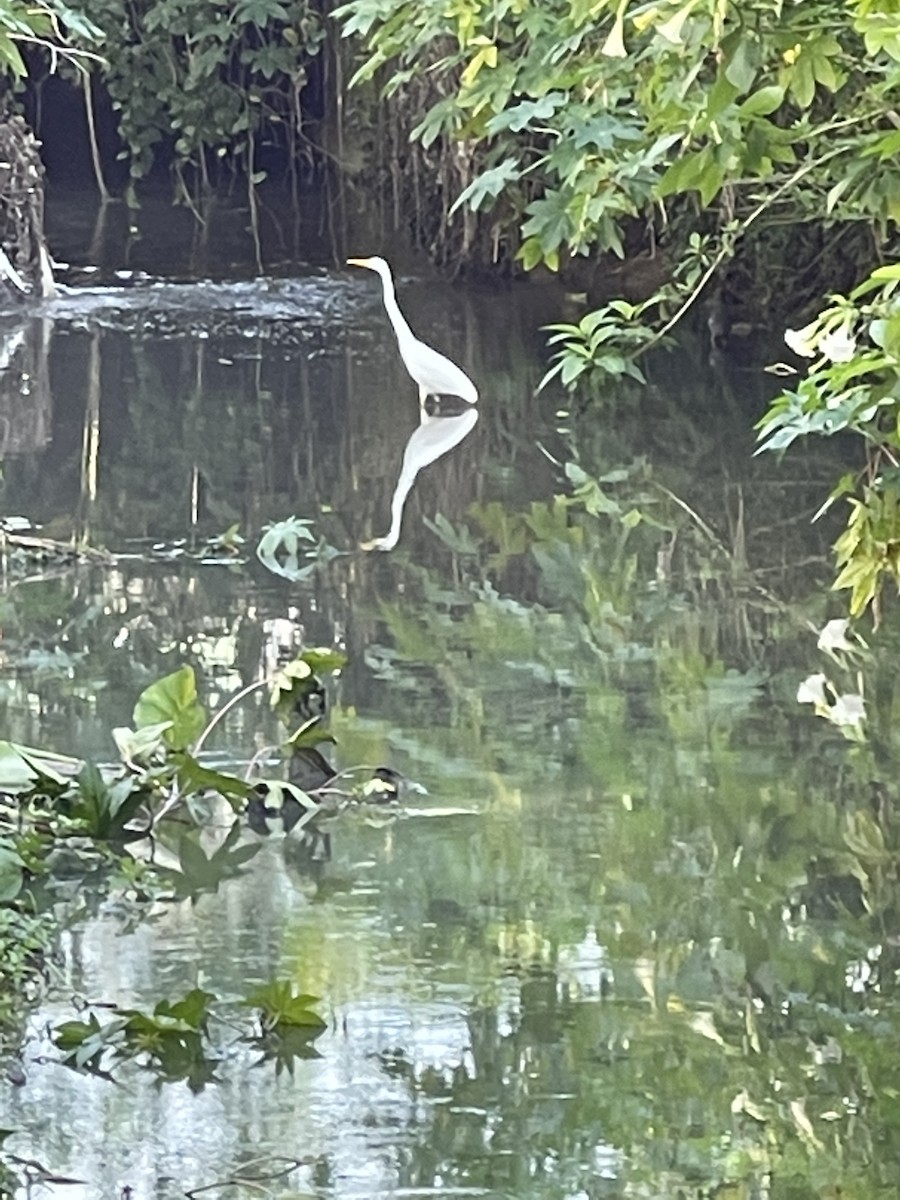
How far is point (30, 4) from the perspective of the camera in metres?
6.91

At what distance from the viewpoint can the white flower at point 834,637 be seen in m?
4.75

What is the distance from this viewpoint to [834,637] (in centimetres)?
482

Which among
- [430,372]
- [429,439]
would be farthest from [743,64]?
[430,372]

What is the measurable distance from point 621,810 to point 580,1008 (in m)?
0.78

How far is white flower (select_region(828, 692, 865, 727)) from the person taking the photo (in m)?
4.25

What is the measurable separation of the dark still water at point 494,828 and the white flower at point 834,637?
3 cm

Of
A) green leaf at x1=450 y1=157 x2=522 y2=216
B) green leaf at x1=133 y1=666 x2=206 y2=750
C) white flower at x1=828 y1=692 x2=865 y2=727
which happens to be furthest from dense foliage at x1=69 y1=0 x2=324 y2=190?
green leaf at x1=133 y1=666 x2=206 y2=750

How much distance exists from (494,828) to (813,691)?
99 cm

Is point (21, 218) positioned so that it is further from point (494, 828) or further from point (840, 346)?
point (840, 346)

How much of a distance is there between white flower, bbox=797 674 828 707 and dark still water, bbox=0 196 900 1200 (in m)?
0.04

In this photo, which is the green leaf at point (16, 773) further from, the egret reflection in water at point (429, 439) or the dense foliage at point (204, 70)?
the dense foliage at point (204, 70)

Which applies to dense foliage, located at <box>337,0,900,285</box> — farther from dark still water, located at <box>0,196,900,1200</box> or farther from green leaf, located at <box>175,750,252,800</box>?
green leaf, located at <box>175,750,252,800</box>

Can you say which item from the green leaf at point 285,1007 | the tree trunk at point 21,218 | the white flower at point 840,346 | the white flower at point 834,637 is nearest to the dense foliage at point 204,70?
the tree trunk at point 21,218

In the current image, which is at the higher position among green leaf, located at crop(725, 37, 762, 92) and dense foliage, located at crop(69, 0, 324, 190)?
dense foliage, located at crop(69, 0, 324, 190)
